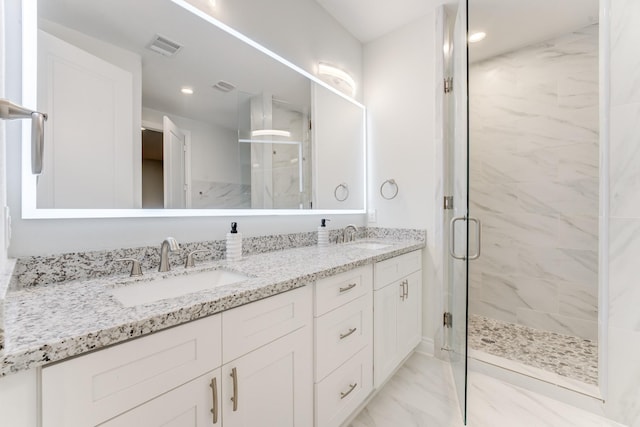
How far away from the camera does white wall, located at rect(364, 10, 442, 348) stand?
2.04m

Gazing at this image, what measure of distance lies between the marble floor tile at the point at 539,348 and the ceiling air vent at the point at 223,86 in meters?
2.48

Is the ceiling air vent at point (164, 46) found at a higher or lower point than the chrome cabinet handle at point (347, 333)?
higher

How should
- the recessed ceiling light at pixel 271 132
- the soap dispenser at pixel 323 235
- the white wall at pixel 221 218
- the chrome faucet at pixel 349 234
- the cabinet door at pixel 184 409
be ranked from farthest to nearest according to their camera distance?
the chrome faucet at pixel 349 234, the soap dispenser at pixel 323 235, the recessed ceiling light at pixel 271 132, the white wall at pixel 221 218, the cabinet door at pixel 184 409

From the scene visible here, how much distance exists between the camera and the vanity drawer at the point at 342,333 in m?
1.08

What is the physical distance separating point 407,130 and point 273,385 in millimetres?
2027

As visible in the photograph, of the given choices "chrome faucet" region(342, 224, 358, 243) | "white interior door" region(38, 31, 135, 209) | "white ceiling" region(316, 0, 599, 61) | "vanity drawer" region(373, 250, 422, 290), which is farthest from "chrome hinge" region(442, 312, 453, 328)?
"white ceiling" region(316, 0, 599, 61)

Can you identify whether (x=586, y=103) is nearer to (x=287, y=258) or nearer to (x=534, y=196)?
(x=534, y=196)

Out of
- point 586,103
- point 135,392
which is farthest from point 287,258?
point 586,103

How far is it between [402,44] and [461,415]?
2640 millimetres

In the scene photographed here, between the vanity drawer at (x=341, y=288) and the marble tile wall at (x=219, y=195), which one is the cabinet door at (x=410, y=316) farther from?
the marble tile wall at (x=219, y=195)

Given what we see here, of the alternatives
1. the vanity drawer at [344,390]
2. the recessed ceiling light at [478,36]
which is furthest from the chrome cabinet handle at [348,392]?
the recessed ceiling light at [478,36]

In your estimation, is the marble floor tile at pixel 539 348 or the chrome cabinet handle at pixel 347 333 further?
the marble floor tile at pixel 539 348

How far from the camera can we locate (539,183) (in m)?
2.30

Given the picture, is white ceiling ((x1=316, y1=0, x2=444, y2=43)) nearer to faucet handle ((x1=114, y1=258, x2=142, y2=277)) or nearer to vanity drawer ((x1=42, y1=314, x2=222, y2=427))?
faucet handle ((x1=114, y1=258, x2=142, y2=277))
